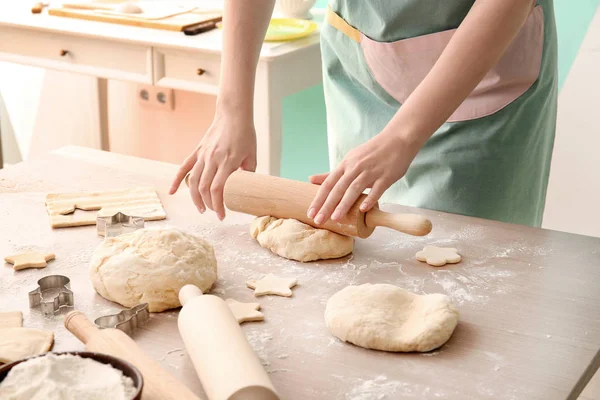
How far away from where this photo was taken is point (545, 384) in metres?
0.96

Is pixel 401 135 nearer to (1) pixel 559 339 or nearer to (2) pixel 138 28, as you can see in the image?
(1) pixel 559 339

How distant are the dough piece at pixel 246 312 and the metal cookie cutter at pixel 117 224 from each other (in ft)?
1.06

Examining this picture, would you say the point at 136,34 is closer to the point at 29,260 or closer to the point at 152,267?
the point at 29,260

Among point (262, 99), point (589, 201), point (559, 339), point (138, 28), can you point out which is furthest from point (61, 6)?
point (559, 339)

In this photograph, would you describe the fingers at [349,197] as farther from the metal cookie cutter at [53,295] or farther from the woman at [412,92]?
the metal cookie cutter at [53,295]

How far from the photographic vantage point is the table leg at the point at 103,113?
3.44 meters

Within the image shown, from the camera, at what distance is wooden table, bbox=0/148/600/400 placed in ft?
3.20

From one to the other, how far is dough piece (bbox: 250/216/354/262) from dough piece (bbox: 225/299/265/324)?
7.1 inches

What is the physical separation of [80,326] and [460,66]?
28.4 inches

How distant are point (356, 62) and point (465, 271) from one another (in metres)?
0.59

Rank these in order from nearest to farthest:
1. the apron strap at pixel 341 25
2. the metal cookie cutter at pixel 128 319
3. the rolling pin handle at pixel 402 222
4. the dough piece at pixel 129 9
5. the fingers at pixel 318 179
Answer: the metal cookie cutter at pixel 128 319, the rolling pin handle at pixel 402 222, the fingers at pixel 318 179, the apron strap at pixel 341 25, the dough piece at pixel 129 9

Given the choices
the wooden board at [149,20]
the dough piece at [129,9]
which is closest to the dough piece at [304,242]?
the wooden board at [149,20]

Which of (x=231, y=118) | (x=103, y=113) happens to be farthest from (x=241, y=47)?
(x=103, y=113)

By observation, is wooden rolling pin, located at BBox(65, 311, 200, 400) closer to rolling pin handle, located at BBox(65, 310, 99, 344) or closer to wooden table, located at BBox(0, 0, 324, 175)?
rolling pin handle, located at BBox(65, 310, 99, 344)
